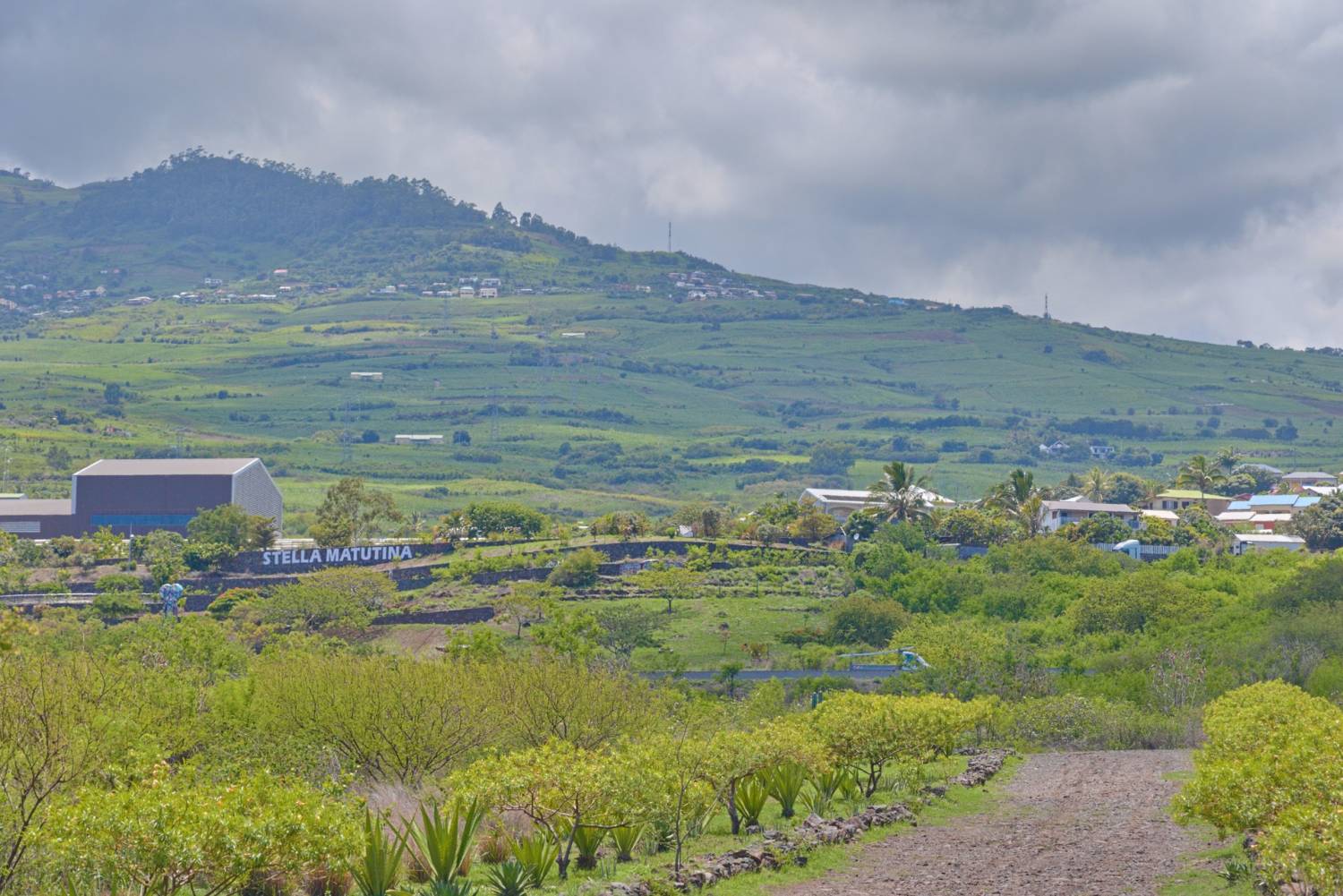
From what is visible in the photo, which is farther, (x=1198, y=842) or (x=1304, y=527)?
(x=1304, y=527)

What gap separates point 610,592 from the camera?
104 meters

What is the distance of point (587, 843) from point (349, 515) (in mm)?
96170

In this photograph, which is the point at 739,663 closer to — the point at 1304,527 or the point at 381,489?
the point at 1304,527

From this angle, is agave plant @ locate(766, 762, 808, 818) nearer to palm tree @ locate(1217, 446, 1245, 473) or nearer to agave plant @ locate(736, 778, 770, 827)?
agave plant @ locate(736, 778, 770, 827)

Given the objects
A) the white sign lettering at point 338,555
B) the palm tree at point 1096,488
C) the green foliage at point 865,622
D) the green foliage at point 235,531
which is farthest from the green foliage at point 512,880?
the palm tree at point 1096,488

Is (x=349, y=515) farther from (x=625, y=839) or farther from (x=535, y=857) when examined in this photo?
(x=535, y=857)

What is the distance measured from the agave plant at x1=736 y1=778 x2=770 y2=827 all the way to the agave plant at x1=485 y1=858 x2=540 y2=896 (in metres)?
8.33

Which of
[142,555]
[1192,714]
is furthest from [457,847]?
[142,555]

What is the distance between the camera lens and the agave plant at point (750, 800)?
35.8 metres

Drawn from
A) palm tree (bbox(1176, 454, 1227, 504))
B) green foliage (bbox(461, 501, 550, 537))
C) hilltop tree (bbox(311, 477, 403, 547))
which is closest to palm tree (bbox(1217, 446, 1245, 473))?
palm tree (bbox(1176, 454, 1227, 504))

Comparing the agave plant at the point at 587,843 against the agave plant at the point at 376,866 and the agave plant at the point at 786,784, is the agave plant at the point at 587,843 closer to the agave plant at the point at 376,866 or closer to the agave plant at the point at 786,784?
the agave plant at the point at 376,866

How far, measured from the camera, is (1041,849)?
33656 mm

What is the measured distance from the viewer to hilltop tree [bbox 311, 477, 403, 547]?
122625mm

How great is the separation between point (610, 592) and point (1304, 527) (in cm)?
4888
